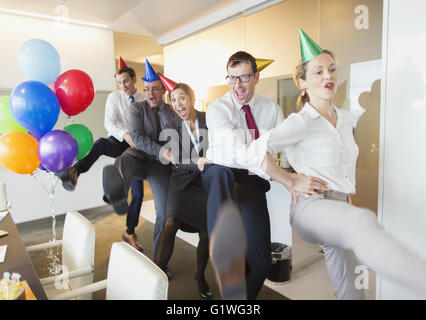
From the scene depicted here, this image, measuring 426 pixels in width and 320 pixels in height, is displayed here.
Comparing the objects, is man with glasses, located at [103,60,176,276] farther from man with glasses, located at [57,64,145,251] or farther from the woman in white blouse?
the woman in white blouse

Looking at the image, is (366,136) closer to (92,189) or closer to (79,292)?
(79,292)

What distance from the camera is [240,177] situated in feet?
4.42

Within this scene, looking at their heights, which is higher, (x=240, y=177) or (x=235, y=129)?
(x=235, y=129)

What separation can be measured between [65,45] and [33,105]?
274 cm

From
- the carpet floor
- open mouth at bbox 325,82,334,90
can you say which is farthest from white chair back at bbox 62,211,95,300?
open mouth at bbox 325,82,334,90

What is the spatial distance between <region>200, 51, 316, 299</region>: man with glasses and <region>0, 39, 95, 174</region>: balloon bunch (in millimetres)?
958

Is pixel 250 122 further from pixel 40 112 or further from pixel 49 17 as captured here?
pixel 49 17

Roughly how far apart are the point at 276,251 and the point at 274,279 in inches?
8.2

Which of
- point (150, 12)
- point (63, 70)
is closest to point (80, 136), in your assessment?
point (150, 12)

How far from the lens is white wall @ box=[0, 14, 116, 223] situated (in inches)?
141

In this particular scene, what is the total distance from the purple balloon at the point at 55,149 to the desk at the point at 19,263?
0.50 m

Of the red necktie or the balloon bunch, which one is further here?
the balloon bunch

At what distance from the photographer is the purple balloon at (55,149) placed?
1640 millimetres
